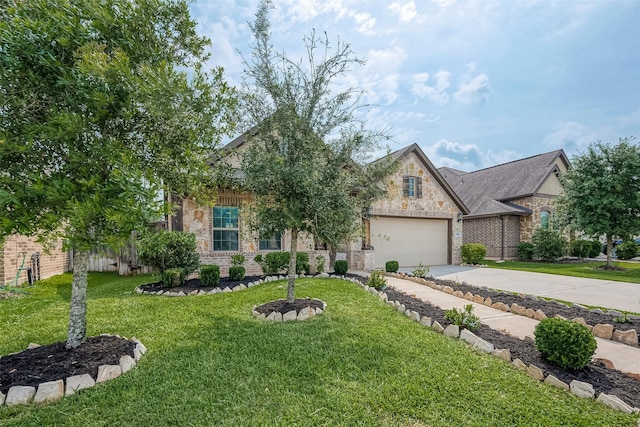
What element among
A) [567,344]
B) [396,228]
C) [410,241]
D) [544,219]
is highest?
[544,219]

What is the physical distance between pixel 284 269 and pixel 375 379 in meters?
7.08

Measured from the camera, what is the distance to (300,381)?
324cm

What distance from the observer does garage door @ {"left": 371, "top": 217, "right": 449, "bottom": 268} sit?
13578mm

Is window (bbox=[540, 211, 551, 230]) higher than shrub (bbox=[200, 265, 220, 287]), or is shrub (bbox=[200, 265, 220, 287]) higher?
window (bbox=[540, 211, 551, 230])

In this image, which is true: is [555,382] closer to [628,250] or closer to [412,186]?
[412,186]

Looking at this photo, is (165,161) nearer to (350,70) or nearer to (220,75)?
(220,75)

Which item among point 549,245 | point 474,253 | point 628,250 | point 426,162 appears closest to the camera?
point 474,253

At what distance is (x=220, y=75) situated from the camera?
3816mm

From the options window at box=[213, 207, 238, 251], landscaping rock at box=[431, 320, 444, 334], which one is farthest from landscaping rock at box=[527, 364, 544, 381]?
window at box=[213, 207, 238, 251]

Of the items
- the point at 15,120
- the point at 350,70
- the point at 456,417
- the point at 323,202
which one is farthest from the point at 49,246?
the point at 350,70

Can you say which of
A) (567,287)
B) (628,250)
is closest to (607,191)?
(628,250)

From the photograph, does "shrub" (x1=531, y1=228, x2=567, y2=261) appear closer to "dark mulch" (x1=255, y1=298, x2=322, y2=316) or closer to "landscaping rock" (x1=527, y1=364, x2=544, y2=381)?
"dark mulch" (x1=255, y1=298, x2=322, y2=316)

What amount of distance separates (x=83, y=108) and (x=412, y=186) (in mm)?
12856

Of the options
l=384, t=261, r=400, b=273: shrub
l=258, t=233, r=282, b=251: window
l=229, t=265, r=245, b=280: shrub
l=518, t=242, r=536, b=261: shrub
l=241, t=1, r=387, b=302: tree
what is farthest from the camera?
l=518, t=242, r=536, b=261: shrub
